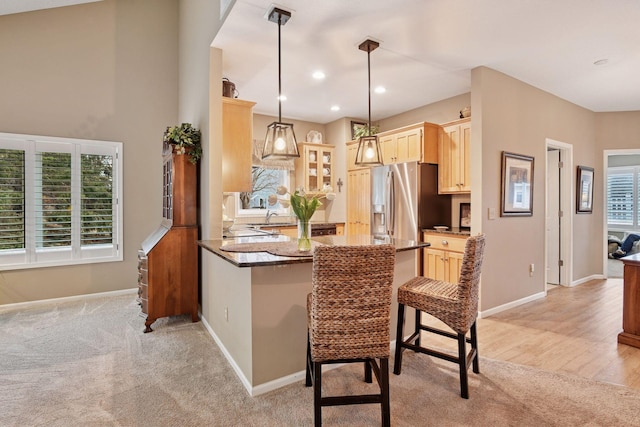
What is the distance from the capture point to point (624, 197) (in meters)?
8.11

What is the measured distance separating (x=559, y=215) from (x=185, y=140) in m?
5.49

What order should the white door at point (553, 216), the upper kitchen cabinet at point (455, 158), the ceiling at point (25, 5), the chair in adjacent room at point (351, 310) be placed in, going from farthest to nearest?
1. the white door at point (553, 216)
2. the upper kitchen cabinet at point (455, 158)
3. the ceiling at point (25, 5)
4. the chair in adjacent room at point (351, 310)

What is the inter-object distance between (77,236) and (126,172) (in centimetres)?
105

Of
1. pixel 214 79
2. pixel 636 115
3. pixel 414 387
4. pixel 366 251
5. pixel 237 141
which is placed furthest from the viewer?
pixel 636 115

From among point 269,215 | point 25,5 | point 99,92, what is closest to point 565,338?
point 269,215

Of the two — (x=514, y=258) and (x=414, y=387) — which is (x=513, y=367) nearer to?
(x=414, y=387)

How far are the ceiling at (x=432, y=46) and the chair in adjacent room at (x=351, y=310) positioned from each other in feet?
6.54

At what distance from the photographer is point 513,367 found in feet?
8.36

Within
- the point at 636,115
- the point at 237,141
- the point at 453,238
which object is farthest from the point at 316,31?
the point at 636,115

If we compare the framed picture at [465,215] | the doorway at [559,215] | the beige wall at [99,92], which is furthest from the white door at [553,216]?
the beige wall at [99,92]

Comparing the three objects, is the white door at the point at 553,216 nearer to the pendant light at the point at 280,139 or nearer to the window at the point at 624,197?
the pendant light at the point at 280,139

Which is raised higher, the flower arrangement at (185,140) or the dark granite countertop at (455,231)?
the flower arrangement at (185,140)

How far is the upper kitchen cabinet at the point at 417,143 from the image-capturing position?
4.43 metres

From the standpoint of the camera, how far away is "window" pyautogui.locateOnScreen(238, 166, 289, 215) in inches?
221
